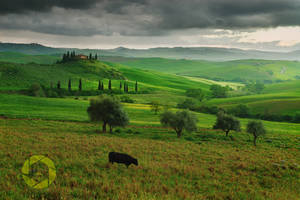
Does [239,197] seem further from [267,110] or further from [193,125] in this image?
[267,110]

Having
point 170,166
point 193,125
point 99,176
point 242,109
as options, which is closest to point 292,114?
point 242,109

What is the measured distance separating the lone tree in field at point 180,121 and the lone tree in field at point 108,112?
36.8 feet

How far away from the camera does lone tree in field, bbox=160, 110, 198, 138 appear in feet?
186

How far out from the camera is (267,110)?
122 metres

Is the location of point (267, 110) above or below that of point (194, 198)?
below

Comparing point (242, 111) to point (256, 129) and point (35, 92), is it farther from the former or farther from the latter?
point (35, 92)

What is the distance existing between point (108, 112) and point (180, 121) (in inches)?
745

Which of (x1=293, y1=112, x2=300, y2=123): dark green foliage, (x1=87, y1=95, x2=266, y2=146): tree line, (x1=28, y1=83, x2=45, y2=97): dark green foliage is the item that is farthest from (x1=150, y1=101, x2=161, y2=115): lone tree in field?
(x1=28, y1=83, x2=45, y2=97): dark green foliage

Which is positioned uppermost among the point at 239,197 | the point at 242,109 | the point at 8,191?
the point at 8,191

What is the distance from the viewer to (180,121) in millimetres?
56750

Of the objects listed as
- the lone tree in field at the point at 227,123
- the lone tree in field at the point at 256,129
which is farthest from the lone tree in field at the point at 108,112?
the lone tree in field at the point at 256,129

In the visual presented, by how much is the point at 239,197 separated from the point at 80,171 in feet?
40.2

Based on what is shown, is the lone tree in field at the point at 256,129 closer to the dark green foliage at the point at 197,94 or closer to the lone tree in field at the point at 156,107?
the lone tree in field at the point at 156,107

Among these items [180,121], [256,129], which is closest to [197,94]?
[256,129]
